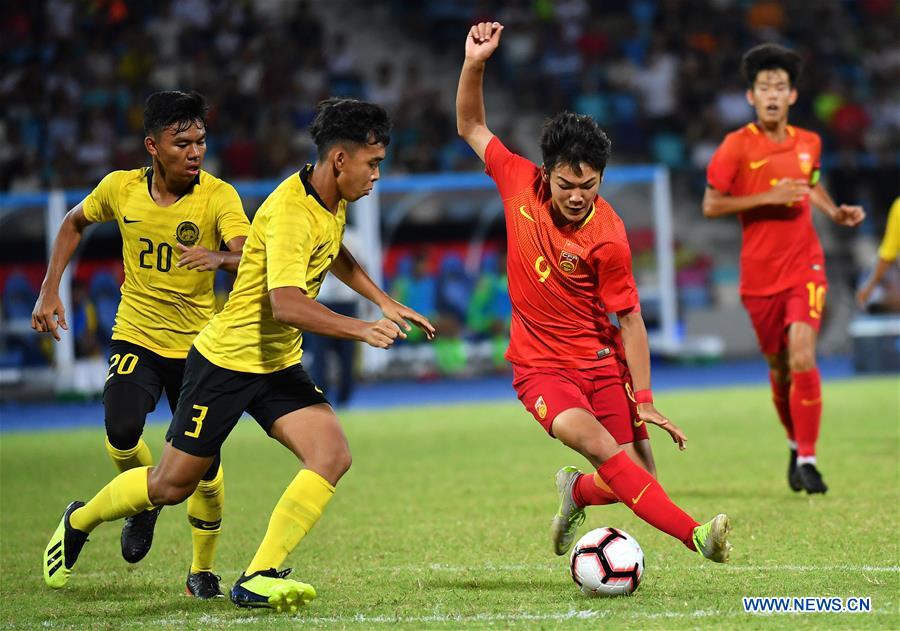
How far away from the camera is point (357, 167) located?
17.7ft

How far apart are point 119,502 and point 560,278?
6.94ft

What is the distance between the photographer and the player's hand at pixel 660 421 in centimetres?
533

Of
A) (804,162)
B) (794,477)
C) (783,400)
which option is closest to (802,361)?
(783,400)

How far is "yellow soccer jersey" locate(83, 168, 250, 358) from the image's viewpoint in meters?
6.32

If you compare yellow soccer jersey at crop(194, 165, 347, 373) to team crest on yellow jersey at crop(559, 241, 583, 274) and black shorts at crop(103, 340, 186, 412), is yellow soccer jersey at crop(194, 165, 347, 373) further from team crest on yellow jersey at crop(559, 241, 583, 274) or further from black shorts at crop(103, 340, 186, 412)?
team crest on yellow jersey at crop(559, 241, 583, 274)

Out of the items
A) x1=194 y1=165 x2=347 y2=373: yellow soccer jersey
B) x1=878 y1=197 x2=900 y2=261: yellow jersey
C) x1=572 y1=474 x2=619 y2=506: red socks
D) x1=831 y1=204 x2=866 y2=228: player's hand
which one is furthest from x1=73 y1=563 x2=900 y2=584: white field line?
x1=878 y1=197 x2=900 y2=261: yellow jersey

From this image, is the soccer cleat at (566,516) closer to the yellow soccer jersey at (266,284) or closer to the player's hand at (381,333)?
the yellow soccer jersey at (266,284)

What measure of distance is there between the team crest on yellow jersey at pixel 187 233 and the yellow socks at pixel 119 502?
1164 mm

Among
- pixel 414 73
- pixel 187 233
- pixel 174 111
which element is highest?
pixel 414 73

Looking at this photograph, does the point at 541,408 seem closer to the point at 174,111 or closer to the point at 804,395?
the point at 174,111

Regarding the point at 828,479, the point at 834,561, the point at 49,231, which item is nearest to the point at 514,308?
the point at 834,561

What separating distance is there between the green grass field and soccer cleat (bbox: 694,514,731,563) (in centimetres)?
19

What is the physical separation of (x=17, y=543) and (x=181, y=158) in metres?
2.75

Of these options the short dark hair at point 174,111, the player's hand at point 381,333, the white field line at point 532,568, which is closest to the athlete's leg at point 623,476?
the white field line at point 532,568
